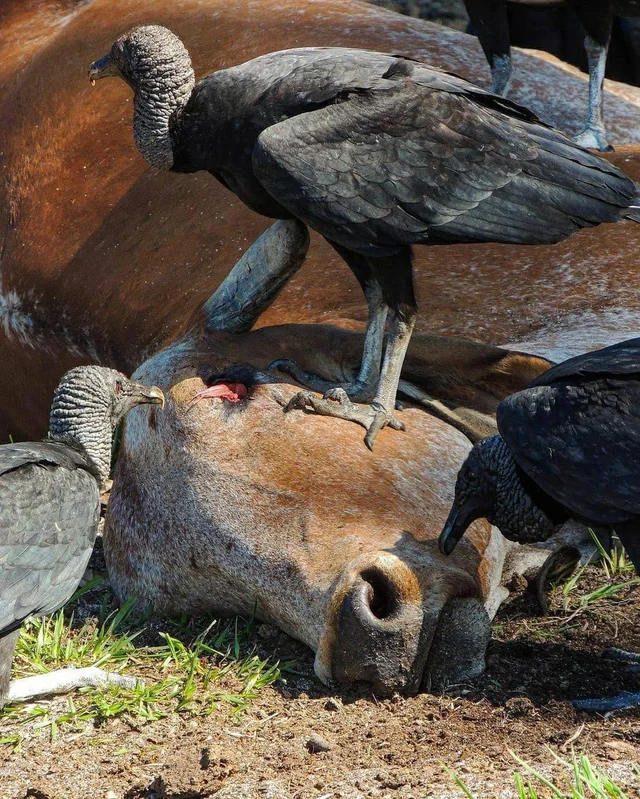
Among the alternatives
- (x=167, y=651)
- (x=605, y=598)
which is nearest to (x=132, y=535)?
(x=167, y=651)

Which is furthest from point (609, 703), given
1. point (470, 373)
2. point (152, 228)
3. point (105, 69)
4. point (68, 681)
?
point (152, 228)

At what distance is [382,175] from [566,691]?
1.84 meters

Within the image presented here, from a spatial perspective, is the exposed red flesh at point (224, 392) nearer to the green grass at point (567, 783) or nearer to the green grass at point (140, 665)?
the green grass at point (140, 665)

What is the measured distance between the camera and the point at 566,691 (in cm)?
382

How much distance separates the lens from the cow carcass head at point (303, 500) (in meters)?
3.83

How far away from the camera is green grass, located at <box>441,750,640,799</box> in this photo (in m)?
2.97

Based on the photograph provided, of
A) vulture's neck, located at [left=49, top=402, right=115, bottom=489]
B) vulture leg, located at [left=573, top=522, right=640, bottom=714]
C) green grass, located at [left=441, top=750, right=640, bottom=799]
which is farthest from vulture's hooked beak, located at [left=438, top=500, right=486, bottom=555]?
vulture's neck, located at [left=49, top=402, right=115, bottom=489]

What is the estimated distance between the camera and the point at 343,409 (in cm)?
438

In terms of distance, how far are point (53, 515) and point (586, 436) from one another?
5.46 feet

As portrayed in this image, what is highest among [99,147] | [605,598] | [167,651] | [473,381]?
[99,147]

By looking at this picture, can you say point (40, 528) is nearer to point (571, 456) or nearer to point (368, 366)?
point (368, 366)

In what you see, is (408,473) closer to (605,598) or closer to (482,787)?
(605,598)

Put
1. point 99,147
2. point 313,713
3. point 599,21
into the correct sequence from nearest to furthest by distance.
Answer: point 313,713, point 99,147, point 599,21

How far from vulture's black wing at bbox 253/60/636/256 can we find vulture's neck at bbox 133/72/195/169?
58cm
